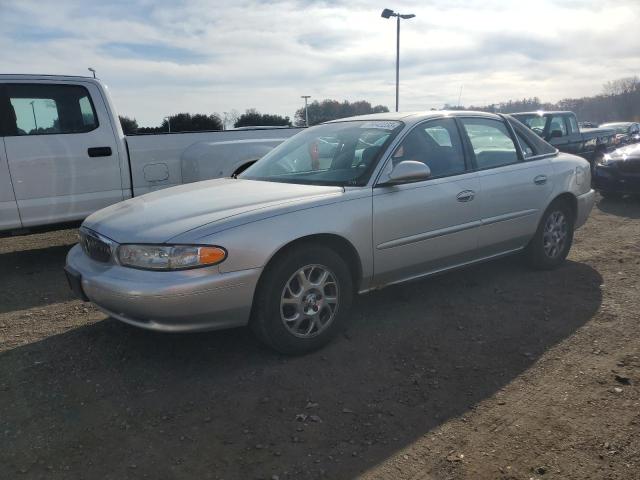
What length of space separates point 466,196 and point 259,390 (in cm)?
231

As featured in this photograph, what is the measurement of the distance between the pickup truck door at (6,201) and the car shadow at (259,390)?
2271mm

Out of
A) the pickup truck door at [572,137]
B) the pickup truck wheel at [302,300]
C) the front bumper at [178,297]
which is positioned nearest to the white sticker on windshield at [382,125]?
the pickup truck wheel at [302,300]

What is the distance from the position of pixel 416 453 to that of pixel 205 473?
3.22ft

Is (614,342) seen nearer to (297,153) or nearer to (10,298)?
(297,153)

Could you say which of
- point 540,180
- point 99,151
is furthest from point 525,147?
point 99,151

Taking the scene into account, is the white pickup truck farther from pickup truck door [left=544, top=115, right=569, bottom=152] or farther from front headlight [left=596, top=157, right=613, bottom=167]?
pickup truck door [left=544, top=115, right=569, bottom=152]

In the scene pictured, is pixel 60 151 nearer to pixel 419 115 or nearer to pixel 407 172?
pixel 419 115

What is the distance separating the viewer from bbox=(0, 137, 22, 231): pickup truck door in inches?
217

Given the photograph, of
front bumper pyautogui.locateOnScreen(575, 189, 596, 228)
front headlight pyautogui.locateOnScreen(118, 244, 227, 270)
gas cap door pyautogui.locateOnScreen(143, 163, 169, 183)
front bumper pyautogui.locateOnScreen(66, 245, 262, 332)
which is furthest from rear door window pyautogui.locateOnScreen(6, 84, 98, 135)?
front bumper pyautogui.locateOnScreen(575, 189, 596, 228)

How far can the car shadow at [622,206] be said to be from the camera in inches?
332

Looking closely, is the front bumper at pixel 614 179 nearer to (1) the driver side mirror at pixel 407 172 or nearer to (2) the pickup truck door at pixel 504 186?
(2) the pickup truck door at pixel 504 186

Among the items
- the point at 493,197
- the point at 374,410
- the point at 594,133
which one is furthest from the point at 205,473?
the point at 594,133

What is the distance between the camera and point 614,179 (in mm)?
9430

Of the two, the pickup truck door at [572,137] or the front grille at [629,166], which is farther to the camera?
the pickup truck door at [572,137]
